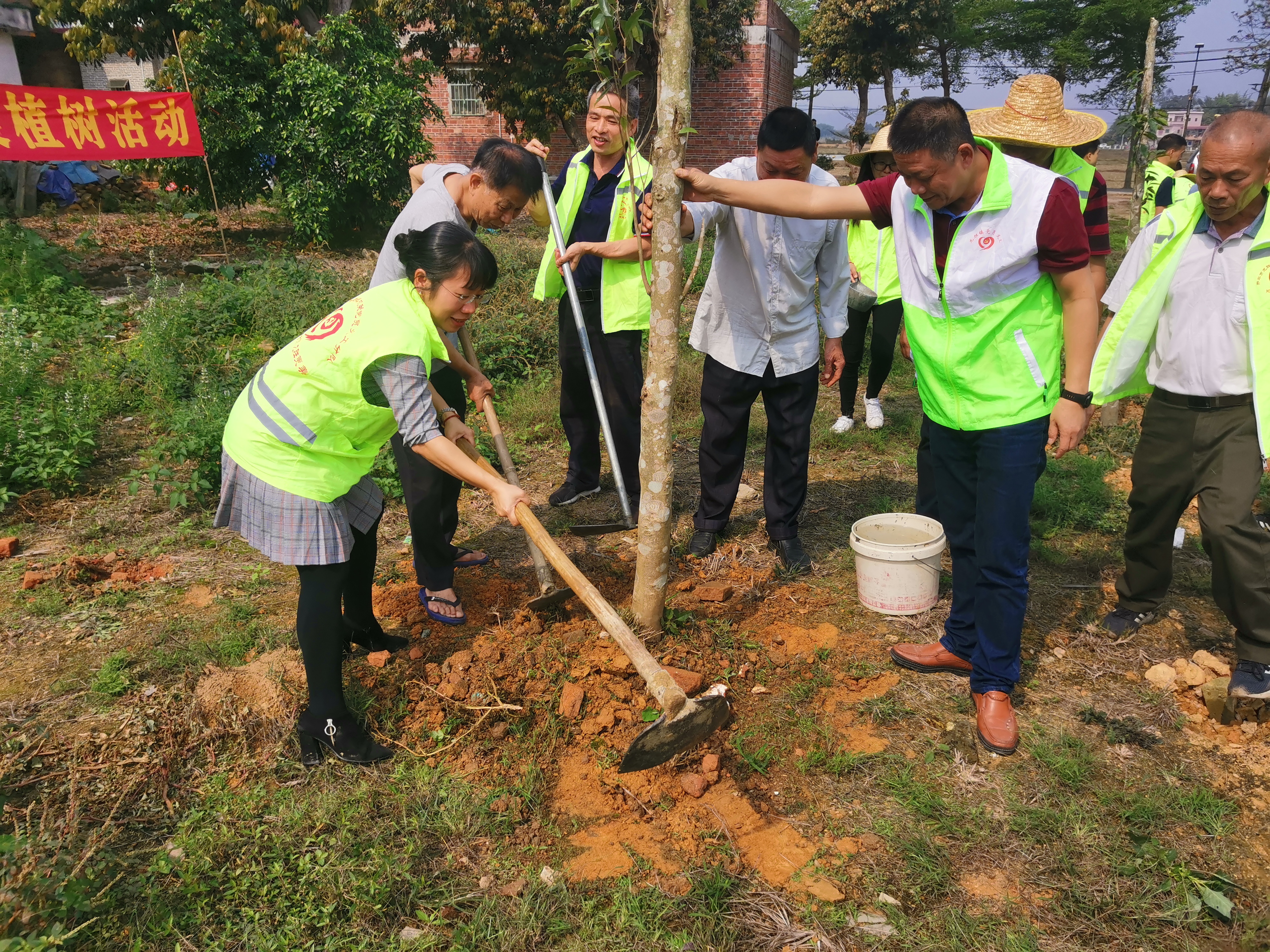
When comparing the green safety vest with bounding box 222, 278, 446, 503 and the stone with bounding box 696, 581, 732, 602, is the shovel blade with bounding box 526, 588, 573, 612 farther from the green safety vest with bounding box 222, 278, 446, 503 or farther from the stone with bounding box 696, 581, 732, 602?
the green safety vest with bounding box 222, 278, 446, 503

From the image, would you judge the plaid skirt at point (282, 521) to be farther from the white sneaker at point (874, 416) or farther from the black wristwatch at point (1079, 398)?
the white sneaker at point (874, 416)

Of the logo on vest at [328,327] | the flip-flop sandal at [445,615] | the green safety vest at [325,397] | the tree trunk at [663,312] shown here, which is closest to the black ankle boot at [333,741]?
the green safety vest at [325,397]

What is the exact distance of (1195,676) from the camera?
3.27 meters

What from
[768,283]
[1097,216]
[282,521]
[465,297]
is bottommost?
[282,521]

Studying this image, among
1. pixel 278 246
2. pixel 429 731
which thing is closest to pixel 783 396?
pixel 429 731

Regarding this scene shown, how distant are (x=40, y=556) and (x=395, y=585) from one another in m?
1.85

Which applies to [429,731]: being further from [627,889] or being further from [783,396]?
[783,396]

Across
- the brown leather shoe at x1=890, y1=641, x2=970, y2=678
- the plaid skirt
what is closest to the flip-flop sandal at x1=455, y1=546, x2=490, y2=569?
the plaid skirt

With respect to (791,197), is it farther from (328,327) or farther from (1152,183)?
(1152,183)

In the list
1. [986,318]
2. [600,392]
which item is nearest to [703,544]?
[600,392]

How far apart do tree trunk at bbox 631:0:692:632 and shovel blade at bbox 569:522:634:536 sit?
0.92 m

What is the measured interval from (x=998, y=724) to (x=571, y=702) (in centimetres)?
149

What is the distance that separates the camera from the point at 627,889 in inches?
93.3

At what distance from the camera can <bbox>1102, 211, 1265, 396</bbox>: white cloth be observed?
300 centimetres
